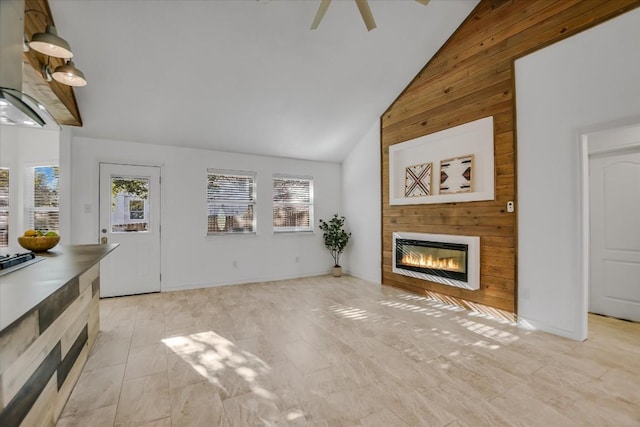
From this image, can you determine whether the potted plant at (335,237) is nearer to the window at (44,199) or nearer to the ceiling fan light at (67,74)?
the ceiling fan light at (67,74)

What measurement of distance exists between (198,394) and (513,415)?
202 cm

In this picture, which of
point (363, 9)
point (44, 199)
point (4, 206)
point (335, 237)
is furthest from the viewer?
point (335, 237)

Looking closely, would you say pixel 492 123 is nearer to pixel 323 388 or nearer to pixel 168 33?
pixel 323 388

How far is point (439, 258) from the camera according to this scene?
4.27 m

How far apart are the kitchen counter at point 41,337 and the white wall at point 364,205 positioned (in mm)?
4227

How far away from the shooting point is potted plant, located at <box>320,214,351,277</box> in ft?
20.0

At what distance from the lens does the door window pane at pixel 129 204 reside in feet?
15.3

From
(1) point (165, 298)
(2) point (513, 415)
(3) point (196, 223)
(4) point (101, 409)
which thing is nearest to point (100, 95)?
(3) point (196, 223)

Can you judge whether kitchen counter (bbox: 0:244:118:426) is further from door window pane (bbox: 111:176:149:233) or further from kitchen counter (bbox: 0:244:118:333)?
door window pane (bbox: 111:176:149:233)

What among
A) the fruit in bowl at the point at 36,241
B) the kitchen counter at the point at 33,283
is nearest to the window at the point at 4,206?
the fruit in bowl at the point at 36,241

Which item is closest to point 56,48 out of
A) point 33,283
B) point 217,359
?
point 33,283

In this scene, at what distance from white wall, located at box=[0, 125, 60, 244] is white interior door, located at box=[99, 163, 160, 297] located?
4.84ft

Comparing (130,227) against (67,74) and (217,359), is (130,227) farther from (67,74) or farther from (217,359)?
(217,359)

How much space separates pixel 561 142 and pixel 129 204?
572cm
